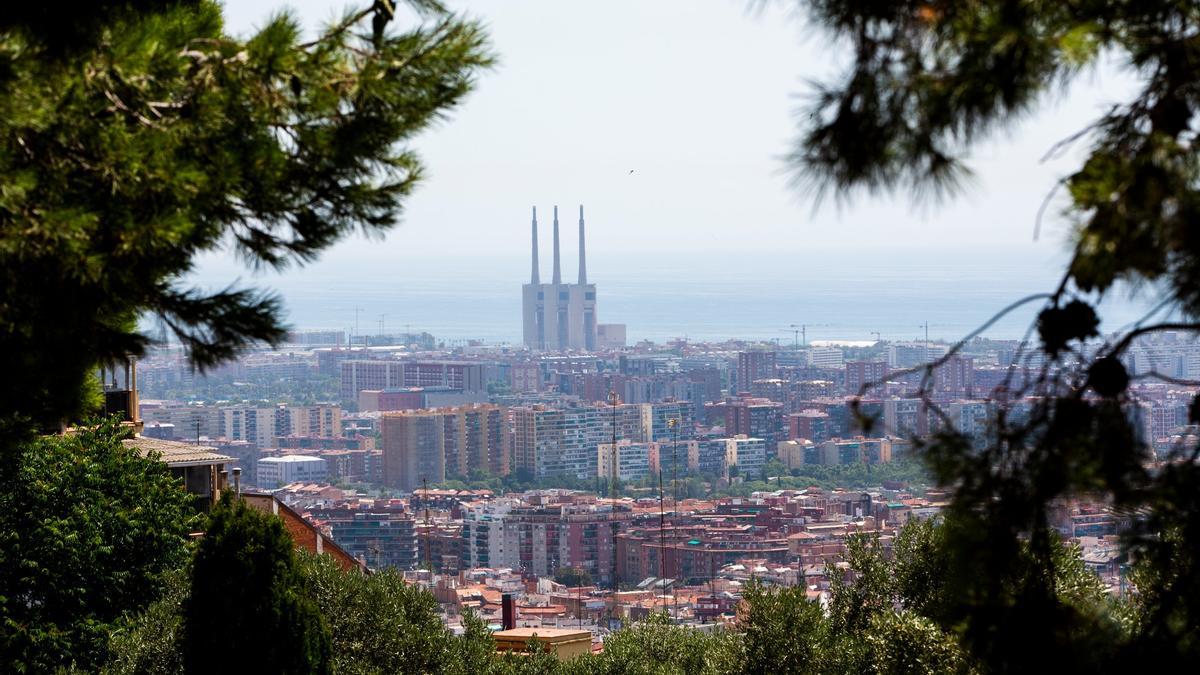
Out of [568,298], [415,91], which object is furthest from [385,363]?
[415,91]

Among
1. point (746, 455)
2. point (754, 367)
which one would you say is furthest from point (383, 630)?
point (754, 367)

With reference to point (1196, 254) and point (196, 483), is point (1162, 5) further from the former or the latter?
point (196, 483)

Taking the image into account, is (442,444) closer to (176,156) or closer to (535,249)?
(535,249)

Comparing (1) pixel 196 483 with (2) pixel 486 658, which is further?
(1) pixel 196 483

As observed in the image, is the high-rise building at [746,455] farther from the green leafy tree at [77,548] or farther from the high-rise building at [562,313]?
the green leafy tree at [77,548]

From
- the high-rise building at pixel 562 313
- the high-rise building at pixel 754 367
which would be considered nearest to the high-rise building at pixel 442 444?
the high-rise building at pixel 754 367

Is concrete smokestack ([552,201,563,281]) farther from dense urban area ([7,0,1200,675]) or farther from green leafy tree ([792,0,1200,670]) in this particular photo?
green leafy tree ([792,0,1200,670])

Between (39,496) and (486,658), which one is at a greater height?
(39,496)
